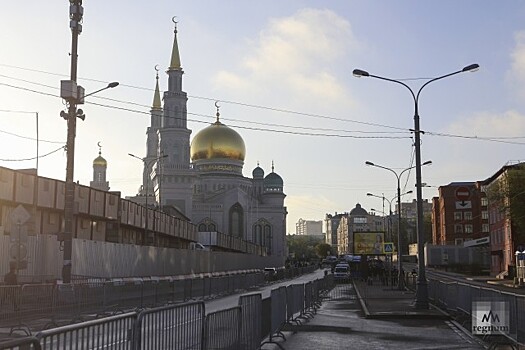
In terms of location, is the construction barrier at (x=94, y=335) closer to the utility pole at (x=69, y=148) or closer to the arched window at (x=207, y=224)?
the utility pole at (x=69, y=148)

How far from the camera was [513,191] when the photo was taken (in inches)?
2138

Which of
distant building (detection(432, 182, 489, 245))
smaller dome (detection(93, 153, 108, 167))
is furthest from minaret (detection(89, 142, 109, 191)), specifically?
distant building (detection(432, 182, 489, 245))

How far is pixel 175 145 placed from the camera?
102 meters

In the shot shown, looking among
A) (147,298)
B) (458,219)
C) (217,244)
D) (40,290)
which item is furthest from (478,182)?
(40,290)

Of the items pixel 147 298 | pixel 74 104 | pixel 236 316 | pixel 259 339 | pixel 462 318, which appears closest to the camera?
pixel 236 316

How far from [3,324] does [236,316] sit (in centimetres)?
1002

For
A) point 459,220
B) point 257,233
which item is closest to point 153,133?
point 257,233

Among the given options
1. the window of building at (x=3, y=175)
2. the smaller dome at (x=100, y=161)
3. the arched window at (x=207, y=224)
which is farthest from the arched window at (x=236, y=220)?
the window of building at (x=3, y=175)

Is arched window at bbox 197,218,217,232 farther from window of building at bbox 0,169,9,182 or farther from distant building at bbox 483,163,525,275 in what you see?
window of building at bbox 0,169,9,182

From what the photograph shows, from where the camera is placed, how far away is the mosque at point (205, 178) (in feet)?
333

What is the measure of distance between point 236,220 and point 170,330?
358ft

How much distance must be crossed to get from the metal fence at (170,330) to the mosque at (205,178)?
83429mm

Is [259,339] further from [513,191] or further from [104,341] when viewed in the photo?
[513,191]

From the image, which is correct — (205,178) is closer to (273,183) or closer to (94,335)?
(273,183)
